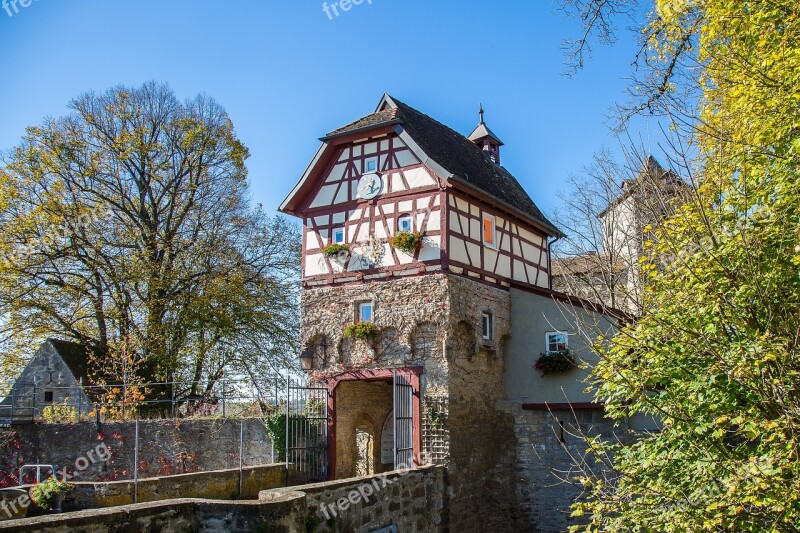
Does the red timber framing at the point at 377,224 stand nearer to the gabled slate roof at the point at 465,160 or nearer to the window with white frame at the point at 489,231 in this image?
the gabled slate roof at the point at 465,160

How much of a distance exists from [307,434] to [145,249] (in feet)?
30.7

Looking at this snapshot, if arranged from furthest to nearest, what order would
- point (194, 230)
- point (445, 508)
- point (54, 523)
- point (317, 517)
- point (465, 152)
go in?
point (194, 230) < point (465, 152) < point (445, 508) < point (317, 517) < point (54, 523)

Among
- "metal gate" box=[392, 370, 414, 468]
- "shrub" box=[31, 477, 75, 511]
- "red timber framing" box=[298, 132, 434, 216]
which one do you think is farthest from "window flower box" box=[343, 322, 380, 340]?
"shrub" box=[31, 477, 75, 511]

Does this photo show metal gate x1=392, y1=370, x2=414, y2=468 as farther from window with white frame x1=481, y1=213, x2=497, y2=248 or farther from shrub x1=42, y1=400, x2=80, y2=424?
shrub x1=42, y1=400, x2=80, y2=424

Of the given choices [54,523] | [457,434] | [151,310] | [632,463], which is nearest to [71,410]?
[151,310]

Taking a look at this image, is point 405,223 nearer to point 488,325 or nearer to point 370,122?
point 370,122

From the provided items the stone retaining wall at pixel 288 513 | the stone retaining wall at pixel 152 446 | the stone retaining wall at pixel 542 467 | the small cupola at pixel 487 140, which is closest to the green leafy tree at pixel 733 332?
the stone retaining wall at pixel 288 513

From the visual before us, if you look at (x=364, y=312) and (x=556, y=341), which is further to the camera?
(x=556, y=341)

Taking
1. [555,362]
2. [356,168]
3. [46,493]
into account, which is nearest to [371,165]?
[356,168]

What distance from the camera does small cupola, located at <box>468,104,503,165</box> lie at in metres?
22.4

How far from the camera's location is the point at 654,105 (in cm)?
860

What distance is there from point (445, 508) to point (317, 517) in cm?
542

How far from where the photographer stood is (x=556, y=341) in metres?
17.0

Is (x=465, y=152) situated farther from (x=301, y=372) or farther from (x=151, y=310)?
(x=151, y=310)
